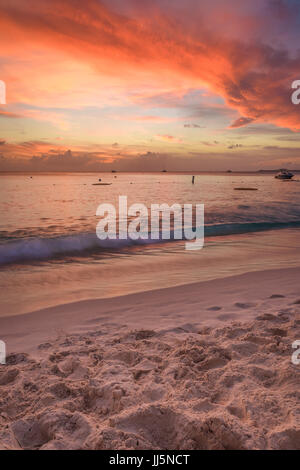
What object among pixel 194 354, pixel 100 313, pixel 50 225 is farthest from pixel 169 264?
pixel 50 225

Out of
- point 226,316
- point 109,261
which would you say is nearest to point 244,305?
point 226,316

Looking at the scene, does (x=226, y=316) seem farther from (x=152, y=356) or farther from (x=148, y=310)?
(x=152, y=356)

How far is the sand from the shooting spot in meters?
2.53

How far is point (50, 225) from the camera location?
58.9 ft

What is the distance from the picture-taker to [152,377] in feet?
10.9

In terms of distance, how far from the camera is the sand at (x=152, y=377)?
2.53 m

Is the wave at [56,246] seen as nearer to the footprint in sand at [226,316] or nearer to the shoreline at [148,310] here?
the shoreline at [148,310]

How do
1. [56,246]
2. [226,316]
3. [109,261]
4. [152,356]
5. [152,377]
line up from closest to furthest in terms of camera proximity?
[152,377] → [152,356] → [226,316] → [109,261] → [56,246]

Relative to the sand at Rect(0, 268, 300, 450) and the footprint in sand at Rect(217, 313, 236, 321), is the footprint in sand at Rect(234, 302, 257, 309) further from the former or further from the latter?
the footprint in sand at Rect(217, 313, 236, 321)

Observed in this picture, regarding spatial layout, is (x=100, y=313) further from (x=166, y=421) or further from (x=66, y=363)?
(x=166, y=421)

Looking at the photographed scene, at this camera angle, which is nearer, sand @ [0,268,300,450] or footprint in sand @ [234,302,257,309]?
sand @ [0,268,300,450]

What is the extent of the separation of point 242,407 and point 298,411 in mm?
502

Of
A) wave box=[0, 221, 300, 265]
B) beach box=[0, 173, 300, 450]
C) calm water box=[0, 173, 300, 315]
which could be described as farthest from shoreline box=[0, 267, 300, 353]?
wave box=[0, 221, 300, 265]

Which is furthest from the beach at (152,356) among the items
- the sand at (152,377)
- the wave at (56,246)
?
the wave at (56,246)
